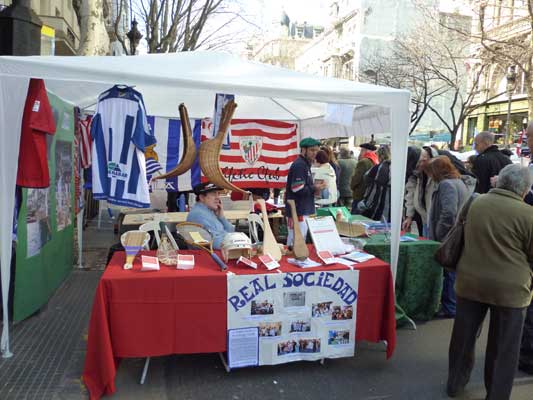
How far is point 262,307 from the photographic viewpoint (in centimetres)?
334

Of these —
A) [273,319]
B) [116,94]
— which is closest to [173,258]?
[273,319]

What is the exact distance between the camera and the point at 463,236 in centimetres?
309

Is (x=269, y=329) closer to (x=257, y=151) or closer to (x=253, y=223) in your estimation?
(x=253, y=223)

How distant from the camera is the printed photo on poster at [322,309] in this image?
348cm

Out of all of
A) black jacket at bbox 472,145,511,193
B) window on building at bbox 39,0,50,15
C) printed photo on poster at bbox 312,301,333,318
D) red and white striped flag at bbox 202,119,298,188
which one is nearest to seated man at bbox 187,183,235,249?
printed photo on poster at bbox 312,301,333,318

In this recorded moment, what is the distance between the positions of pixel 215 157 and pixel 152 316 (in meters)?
1.88

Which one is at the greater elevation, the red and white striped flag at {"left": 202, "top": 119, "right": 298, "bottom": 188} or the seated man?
the red and white striped flag at {"left": 202, "top": 119, "right": 298, "bottom": 188}

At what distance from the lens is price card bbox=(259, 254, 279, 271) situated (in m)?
3.41

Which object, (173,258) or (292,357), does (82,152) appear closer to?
(173,258)

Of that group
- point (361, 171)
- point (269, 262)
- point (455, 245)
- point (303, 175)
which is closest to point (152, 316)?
point (269, 262)

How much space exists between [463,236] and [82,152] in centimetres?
534

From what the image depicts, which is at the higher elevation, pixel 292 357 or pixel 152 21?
pixel 152 21

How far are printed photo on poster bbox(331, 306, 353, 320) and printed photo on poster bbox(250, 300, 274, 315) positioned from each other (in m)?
0.52

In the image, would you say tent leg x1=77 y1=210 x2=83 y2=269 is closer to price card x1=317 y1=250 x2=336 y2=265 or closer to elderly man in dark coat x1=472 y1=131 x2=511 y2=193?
price card x1=317 y1=250 x2=336 y2=265
